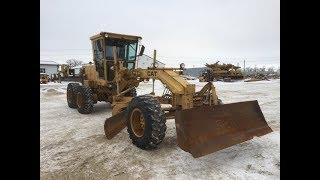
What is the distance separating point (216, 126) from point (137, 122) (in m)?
1.63

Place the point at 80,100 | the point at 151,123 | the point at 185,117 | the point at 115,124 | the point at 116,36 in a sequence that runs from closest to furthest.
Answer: the point at 185,117
the point at 151,123
the point at 115,124
the point at 116,36
the point at 80,100

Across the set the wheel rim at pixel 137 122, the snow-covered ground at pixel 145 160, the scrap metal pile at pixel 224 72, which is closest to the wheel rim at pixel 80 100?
the snow-covered ground at pixel 145 160

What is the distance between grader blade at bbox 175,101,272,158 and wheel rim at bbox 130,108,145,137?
3.89 feet

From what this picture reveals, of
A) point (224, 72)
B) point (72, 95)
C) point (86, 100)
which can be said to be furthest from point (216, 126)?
point (224, 72)

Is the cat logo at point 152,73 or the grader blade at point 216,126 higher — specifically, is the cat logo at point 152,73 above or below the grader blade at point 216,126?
above

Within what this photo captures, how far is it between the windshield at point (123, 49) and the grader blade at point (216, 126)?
462 cm

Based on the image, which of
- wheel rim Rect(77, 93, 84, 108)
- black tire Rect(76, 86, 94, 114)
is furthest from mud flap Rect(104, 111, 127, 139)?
wheel rim Rect(77, 93, 84, 108)

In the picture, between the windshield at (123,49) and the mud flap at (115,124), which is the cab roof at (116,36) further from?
the mud flap at (115,124)

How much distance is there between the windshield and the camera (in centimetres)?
941

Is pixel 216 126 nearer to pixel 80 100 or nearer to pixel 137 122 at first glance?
pixel 137 122

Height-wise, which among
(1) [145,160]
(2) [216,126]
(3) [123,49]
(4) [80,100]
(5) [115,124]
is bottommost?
(1) [145,160]

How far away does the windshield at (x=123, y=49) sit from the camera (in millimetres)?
9414

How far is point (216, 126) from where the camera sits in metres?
5.35
